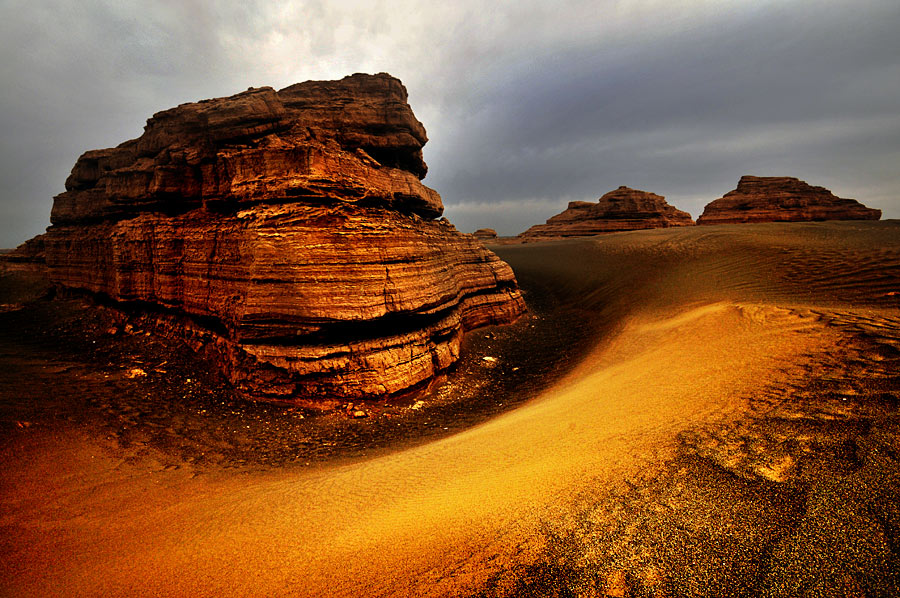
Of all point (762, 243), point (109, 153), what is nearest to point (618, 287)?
point (762, 243)

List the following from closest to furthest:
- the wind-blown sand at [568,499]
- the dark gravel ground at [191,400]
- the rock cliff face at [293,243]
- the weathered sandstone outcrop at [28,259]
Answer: the wind-blown sand at [568,499]
the dark gravel ground at [191,400]
the rock cliff face at [293,243]
the weathered sandstone outcrop at [28,259]

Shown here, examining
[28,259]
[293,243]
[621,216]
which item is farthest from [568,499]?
[621,216]

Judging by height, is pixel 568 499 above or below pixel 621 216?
below

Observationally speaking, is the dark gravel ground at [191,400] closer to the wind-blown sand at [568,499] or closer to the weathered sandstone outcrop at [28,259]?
the wind-blown sand at [568,499]

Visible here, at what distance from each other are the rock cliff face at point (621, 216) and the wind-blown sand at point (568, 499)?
3895 centimetres

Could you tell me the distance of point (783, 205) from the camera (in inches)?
1539

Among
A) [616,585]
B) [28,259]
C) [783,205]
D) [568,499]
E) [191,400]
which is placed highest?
[783,205]

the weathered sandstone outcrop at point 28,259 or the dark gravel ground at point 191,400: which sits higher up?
the weathered sandstone outcrop at point 28,259

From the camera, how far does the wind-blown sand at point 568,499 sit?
1.99m

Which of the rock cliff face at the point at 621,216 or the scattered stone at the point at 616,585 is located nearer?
the scattered stone at the point at 616,585

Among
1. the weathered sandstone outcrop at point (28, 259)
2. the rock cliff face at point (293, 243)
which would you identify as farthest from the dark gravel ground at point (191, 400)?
the weathered sandstone outcrop at point (28, 259)

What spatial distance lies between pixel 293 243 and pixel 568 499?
7826 mm

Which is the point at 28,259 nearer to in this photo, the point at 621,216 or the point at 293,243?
the point at 293,243

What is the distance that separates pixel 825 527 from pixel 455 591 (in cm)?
219
